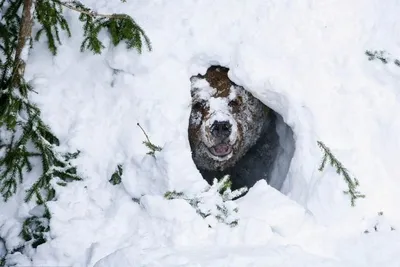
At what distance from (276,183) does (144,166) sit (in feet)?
7.68

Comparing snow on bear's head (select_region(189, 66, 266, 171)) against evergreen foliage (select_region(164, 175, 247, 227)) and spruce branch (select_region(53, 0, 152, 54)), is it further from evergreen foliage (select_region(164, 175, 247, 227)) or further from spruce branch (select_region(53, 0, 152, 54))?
evergreen foliage (select_region(164, 175, 247, 227))

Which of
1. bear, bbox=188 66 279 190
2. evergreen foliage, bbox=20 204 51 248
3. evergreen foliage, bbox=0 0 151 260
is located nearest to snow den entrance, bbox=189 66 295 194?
bear, bbox=188 66 279 190

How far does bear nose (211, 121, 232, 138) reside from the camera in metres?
6.23

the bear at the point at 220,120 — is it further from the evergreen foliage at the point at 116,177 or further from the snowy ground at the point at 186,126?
the evergreen foliage at the point at 116,177

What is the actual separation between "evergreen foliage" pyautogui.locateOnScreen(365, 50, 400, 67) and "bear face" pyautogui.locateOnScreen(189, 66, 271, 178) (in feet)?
4.99

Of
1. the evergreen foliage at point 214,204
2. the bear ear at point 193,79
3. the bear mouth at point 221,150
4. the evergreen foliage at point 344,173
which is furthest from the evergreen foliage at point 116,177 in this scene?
the evergreen foliage at point 344,173

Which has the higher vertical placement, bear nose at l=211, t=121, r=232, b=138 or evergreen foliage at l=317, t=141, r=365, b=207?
bear nose at l=211, t=121, r=232, b=138

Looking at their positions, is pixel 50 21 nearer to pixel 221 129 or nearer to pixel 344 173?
pixel 221 129

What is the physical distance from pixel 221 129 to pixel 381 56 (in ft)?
7.16

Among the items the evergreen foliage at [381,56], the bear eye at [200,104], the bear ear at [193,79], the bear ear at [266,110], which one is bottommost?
the bear ear at [266,110]

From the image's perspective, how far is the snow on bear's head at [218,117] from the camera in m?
6.30

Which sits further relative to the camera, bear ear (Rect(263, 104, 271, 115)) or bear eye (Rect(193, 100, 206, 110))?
bear ear (Rect(263, 104, 271, 115))

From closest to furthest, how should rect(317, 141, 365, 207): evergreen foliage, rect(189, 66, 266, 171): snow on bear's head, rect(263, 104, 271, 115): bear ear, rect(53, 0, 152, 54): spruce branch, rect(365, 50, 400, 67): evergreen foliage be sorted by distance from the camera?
rect(317, 141, 365, 207): evergreen foliage → rect(53, 0, 152, 54): spruce branch → rect(365, 50, 400, 67): evergreen foliage → rect(189, 66, 266, 171): snow on bear's head → rect(263, 104, 271, 115): bear ear

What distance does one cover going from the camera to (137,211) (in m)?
5.23
